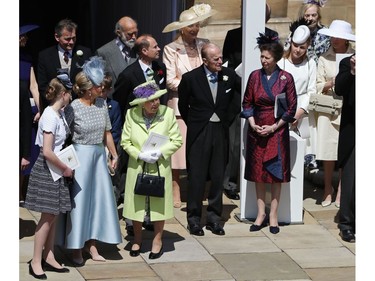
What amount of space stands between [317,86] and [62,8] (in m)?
5.77

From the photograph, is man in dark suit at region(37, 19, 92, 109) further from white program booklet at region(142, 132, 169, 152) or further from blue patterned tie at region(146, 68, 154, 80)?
white program booklet at region(142, 132, 169, 152)

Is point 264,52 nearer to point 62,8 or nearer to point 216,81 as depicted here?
point 216,81

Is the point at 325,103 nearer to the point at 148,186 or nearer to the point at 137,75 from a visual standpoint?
the point at 137,75

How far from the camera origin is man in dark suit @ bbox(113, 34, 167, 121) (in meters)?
11.5

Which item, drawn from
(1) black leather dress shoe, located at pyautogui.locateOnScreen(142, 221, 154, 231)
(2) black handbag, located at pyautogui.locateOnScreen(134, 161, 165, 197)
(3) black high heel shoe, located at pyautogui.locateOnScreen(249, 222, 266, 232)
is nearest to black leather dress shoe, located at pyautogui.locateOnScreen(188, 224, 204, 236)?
(1) black leather dress shoe, located at pyautogui.locateOnScreen(142, 221, 154, 231)

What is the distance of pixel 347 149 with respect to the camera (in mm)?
11547

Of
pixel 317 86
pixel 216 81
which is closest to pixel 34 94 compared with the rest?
pixel 216 81

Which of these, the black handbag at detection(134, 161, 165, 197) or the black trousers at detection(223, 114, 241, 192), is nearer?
the black handbag at detection(134, 161, 165, 197)

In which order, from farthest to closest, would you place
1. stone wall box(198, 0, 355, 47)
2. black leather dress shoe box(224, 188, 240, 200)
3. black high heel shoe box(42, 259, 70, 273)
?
stone wall box(198, 0, 355, 47)
black leather dress shoe box(224, 188, 240, 200)
black high heel shoe box(42, 259, 70, 273)

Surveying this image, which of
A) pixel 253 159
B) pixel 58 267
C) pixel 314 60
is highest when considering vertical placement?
pixel 314 60

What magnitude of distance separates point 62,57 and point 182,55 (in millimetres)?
1121

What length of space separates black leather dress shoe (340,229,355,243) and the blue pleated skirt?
210 centimetres

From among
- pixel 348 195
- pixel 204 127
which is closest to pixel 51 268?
pixel 204 127

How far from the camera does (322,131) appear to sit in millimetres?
12500
